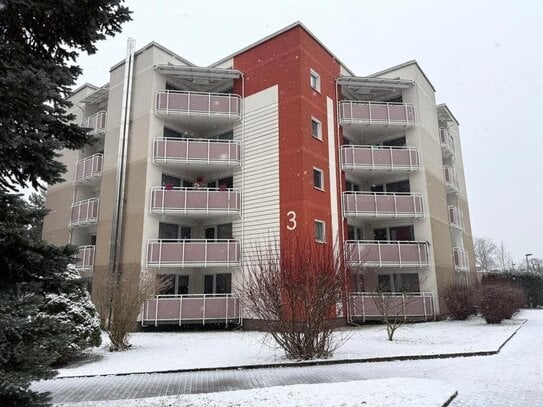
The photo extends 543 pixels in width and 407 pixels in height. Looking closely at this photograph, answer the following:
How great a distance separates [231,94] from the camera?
21.5 meters

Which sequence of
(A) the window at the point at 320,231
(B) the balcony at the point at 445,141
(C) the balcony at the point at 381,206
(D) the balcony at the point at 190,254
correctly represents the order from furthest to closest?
(B) the balcony at the point at 445,141 → (C) the balcony at the point at 381,206 → (A) the window at the point at 320,231 → (D) the balcony at the point at 190,254

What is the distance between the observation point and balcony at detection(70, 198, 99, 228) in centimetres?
2219

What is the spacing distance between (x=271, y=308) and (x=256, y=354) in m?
1.83

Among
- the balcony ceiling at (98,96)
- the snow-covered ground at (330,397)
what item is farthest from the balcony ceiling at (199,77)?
the snow-covered ground at (330,397)

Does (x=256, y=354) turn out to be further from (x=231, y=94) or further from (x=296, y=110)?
(x=231, y=94)

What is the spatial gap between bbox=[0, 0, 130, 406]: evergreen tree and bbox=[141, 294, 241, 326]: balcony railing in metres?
13.2

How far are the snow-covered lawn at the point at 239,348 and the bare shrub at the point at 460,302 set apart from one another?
357 cm

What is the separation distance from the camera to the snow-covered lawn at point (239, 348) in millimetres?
10461

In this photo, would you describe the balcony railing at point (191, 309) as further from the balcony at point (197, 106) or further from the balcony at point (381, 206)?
the balcony at point (197, 106)

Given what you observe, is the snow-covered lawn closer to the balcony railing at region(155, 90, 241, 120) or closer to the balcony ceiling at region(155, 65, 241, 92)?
the balcony railing at region(155, 90, 241, 120)

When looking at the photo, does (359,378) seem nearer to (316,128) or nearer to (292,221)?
(292,221)

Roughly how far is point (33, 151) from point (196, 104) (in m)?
17.0

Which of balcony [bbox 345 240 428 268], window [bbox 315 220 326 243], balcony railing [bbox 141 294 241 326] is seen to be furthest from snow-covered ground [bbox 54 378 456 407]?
balcony [bbox 345 240 428 268]

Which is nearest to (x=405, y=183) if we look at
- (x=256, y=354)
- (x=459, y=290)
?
(x=459, y=290)
